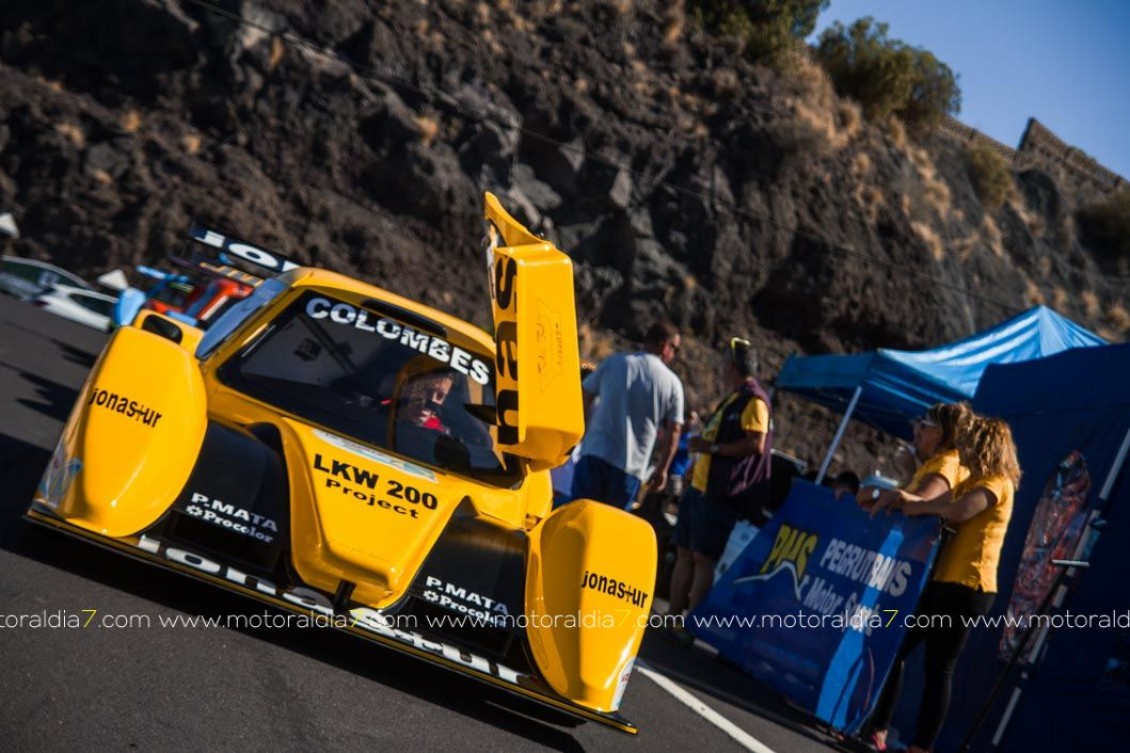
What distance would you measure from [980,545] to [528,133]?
79.7 ft

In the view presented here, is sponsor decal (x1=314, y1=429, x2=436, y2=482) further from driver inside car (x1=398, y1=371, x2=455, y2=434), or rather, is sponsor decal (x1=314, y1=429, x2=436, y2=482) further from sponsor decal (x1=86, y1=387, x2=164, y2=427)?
sponsor decal (x1=86, y1=387, x2=164, y2=427)

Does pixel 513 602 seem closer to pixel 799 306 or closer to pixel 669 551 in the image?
pixel 669 551

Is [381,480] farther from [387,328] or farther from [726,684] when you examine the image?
[726,684]

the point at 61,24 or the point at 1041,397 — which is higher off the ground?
the point at 61,24

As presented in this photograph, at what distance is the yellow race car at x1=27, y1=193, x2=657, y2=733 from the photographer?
4.47 metres

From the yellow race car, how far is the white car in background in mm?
16555

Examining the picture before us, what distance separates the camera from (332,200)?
27.1m

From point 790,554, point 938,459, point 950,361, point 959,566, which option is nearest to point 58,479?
point 959,566

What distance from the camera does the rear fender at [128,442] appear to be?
436cm

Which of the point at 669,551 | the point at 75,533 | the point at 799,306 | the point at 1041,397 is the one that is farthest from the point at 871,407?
the point at 799,306

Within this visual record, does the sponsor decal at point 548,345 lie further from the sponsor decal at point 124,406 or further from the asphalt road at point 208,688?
the sponsor decal at point 124,406

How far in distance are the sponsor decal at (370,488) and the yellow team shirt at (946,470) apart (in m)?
2.85

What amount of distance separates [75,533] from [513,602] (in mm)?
1613

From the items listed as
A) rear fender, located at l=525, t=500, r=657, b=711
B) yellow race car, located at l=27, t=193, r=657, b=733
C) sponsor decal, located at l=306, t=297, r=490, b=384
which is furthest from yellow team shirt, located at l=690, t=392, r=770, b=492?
rear fender, located at l=525, t=500, r=657, b=711
